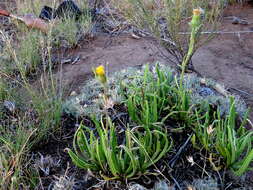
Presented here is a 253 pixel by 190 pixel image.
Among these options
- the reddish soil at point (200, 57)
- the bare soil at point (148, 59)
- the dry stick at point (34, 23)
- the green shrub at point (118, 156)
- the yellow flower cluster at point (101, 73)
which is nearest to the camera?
the yellow flower cluster at point (101, 73)

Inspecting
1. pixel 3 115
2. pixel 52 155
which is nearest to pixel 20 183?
pixel 52 155

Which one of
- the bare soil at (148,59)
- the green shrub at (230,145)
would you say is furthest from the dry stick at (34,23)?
the green shrub at (230,145)

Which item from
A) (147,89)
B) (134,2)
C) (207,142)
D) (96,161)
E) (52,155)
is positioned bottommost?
(52,155)

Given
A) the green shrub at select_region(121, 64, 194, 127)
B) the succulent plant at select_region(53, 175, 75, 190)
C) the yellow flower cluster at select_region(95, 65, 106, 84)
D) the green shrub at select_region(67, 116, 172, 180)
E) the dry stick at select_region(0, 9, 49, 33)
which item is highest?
the yellow flower cluster at select_region(95, 65, 106, 84)

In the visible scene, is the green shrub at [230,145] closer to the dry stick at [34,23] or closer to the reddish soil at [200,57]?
the reddish soil at [200,57]

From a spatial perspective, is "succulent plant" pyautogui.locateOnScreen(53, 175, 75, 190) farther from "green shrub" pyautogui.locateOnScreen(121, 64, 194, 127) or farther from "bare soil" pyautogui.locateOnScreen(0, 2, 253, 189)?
"green shrub" pyautogui.locateOnScreen(121, 64, 194, 127)

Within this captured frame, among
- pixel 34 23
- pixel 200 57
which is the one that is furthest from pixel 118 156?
pixel 34 23

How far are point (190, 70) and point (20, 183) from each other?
1.70 m

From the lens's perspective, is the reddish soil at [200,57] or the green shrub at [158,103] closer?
the green shrub at [158,103]

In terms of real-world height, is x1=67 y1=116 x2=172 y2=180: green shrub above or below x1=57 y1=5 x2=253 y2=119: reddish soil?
below

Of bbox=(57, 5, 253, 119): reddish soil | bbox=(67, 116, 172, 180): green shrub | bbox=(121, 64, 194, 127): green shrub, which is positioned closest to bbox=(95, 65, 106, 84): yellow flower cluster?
bbox=(67, 116, 172, 180): green shrub

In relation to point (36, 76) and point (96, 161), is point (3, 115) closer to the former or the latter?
point (36, 76)

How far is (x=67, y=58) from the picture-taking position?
3.11m

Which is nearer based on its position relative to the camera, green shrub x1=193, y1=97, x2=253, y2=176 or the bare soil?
green shrub x1=193, y1=97, x2=253, y2=176
